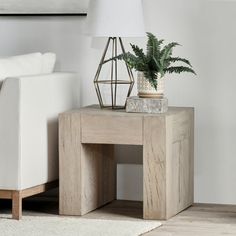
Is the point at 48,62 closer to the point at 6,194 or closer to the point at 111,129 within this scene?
the point at 111,129

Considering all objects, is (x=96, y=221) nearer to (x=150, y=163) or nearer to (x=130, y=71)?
(x=150, y=163)

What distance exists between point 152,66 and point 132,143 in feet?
1.31

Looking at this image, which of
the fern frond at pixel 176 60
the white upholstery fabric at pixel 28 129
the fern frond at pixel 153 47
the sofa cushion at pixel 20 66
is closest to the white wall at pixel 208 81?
the fern frond at pixel 176 60

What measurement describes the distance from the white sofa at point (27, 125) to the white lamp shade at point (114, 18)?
33 cm

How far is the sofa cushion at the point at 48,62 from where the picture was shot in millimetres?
4270

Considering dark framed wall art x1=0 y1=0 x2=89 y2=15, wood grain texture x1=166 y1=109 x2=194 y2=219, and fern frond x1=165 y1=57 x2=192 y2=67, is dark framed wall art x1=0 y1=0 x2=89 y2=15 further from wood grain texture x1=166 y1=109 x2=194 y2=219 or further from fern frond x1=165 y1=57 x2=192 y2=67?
wood grain texture x1=166 y1=109 x2=194 y2=219

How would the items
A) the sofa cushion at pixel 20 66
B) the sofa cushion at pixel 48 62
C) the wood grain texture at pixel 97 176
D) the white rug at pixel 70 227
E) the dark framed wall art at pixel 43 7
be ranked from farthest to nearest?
the dark framed wall art at pixel 43 7, the sofa cushion at pixel 48 62, the wood grain texture at pixel 97 176, the sofa cushion at pixel 20 66, the white rug at pixel 70 227

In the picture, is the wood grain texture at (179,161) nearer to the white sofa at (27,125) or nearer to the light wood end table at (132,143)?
the light wood end table at (132,143)

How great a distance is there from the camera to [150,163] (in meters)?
3.86

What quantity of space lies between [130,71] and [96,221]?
84cm

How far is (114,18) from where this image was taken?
4051 mm

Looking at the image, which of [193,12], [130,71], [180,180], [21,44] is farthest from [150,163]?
[21,44]

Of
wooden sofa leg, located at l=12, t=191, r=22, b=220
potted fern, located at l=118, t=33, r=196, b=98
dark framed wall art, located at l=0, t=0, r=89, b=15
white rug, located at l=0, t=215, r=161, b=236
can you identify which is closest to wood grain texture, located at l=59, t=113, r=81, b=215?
white rug, located at l=0, t=215, r=161, b=236

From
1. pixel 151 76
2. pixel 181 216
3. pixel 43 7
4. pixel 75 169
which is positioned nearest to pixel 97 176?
pixel 75 169
